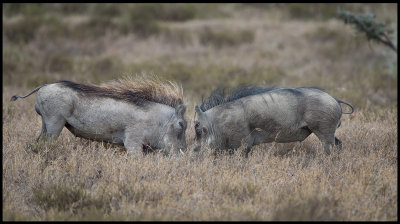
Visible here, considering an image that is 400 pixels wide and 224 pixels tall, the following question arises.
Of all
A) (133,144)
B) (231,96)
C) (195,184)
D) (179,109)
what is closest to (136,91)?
(179,109)

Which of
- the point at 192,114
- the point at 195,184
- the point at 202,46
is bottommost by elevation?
the point at 202,46

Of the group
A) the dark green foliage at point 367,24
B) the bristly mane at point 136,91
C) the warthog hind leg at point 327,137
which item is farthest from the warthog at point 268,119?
the dark green foliage at point 367,24

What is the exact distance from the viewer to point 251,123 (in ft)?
23.1

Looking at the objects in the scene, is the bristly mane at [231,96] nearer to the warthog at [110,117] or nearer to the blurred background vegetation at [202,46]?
the warthog at [110,117]

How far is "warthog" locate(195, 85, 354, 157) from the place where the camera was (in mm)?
7008

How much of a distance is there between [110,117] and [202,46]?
11.6 m

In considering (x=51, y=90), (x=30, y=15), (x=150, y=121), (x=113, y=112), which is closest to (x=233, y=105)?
(x=150, y=121)

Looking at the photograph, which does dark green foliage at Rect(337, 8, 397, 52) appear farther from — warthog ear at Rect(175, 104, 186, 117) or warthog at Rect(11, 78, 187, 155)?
warthog at Rect(11, 78, 187, 155)

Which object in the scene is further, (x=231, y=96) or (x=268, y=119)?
(x=231, y=96)

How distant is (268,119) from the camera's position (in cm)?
700

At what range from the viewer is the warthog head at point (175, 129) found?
276 inches

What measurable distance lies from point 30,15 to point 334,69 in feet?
38.5

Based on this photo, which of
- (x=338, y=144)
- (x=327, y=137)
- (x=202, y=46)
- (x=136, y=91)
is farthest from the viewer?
(x=202, y=46)

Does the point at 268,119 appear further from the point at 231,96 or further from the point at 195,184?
the point at 195,184
